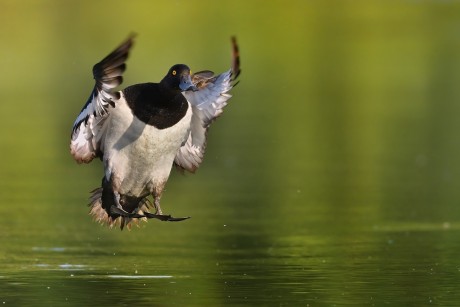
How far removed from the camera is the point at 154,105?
11.7 m

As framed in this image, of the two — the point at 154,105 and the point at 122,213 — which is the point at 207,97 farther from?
the point at 122,213

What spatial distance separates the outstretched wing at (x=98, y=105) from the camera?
1063 cm

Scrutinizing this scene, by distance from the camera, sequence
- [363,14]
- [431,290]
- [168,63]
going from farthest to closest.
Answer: [363,14]
[168,63]
[431,290]

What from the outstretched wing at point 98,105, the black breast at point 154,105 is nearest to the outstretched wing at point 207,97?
the black breast at point 154,105

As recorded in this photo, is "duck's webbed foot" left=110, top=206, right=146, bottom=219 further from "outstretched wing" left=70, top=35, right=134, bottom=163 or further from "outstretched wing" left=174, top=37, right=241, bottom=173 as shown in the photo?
"outstretched wing" left=174, top=37, right=241, bottom=173

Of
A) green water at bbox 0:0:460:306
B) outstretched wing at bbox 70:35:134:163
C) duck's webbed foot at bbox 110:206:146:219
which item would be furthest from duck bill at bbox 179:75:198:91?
green water at bbox 0:0:460:306

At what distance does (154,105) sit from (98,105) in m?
0.61

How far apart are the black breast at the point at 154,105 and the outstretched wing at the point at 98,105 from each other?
0.78 feet

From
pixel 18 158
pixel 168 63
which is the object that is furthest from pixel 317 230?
pixel 168 63

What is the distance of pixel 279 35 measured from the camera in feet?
141

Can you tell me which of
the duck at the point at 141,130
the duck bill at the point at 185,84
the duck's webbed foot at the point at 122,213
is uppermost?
the duck bill at the point at 185,84

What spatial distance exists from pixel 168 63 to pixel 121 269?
76.9 ft

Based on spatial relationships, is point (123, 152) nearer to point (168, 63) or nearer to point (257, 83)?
point (257, 83)

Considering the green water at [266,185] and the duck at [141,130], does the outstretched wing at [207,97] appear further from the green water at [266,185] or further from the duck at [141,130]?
the green water at [266,185]
